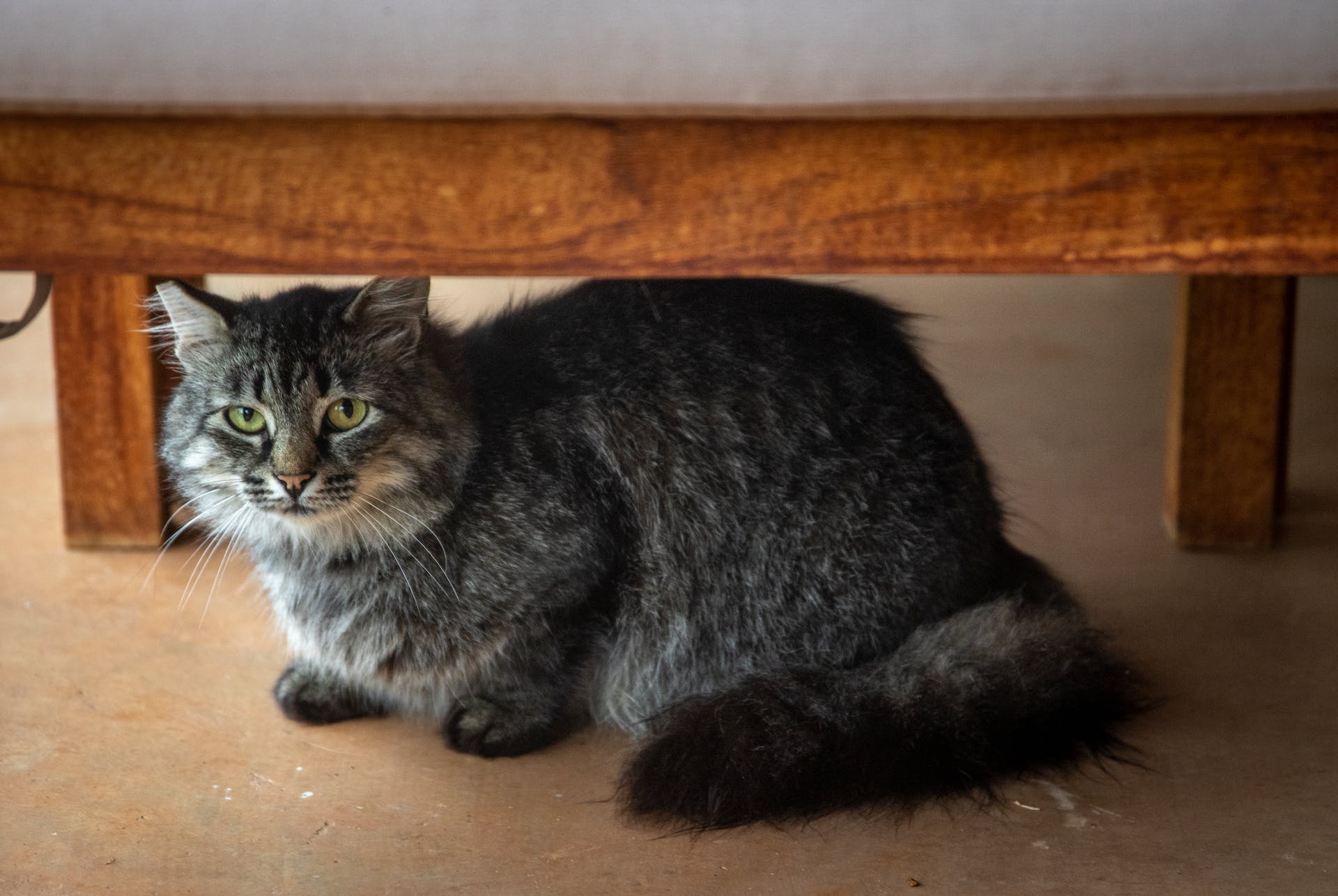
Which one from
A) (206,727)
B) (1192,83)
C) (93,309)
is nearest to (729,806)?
(206,727)

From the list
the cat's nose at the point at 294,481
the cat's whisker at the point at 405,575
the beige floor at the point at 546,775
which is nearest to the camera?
the beige floor at the point at 546,775

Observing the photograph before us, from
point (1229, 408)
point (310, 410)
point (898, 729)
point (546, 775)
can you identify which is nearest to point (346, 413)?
point (310, 410)

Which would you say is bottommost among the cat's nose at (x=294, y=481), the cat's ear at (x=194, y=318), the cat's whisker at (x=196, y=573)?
the cat's whisker at (x=196, y=573)

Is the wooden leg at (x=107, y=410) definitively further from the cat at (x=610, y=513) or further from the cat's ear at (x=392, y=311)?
the cat's ear at (x=392, y=311)

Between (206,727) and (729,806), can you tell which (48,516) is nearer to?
(206,727)

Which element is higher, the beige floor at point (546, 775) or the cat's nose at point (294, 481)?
the cat's nose at point (294, 481)

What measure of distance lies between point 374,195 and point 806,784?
2.43 feet

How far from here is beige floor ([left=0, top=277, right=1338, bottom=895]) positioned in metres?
1.24

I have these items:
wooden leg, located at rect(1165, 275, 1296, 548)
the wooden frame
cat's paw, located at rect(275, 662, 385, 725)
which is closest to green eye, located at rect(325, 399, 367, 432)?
cat's paw, located at rect(275, 662, 385, 725)

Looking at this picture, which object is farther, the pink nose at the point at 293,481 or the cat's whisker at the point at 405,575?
the cat's whisker at the point at 405,575

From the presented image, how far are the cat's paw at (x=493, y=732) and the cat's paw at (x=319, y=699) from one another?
0.43 ft

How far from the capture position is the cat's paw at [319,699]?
5.22 feet

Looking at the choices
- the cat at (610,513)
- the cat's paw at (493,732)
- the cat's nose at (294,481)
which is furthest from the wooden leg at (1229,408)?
the cat's nose at (294,481)

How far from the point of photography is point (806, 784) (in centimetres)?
129
